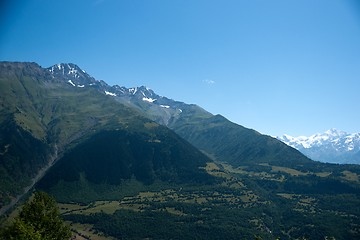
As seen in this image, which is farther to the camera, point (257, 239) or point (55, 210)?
point (55, 210)

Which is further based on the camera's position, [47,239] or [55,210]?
[55,210]

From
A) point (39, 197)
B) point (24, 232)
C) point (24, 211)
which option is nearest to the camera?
point (24, 232)

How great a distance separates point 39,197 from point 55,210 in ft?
15.9

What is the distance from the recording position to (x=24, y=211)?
234 ft

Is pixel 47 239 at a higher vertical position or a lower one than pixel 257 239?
lower

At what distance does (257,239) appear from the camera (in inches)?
2287

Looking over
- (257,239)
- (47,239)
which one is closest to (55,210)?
(47,239)

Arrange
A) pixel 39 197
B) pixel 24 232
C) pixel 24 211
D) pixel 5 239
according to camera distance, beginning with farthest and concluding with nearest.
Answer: pixel 39 197 → pixel 24 211 → pixel 5 239 → pixel 24 232

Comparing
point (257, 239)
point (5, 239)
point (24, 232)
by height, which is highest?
point (257, 239)

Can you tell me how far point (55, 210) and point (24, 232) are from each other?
19.1m

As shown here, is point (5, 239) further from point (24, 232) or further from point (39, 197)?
point (39, 197)

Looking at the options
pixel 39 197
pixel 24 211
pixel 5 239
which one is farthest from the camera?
pixel 39 197

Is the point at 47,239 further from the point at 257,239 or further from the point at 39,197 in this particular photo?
the point at 257,239

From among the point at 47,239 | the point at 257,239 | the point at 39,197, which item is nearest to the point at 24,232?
the point at 47,239
